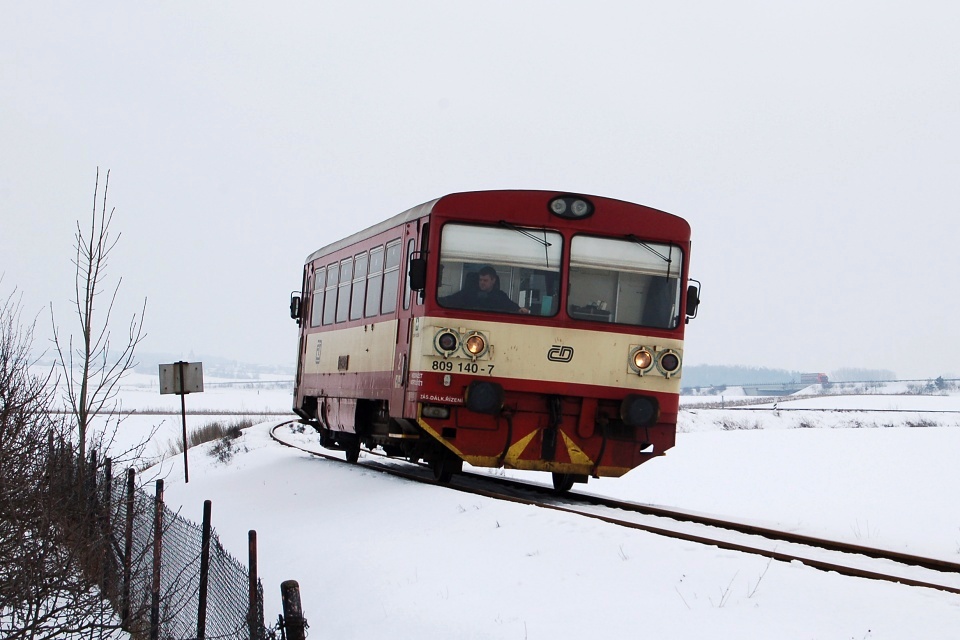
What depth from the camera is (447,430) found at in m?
12.3

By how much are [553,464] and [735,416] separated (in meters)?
37.3

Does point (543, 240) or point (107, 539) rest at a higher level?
point (543, 240)

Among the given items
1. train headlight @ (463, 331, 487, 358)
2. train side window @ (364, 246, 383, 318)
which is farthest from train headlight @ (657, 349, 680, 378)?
train side window @ (364, 246, 383, 318)

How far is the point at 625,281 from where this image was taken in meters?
12.7

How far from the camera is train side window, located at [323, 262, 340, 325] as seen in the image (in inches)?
661

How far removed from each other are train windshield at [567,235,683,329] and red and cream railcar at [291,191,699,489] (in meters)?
A: 0.01

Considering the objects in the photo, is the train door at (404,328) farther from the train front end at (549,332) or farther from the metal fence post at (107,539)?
the metal fence post at (107,539)

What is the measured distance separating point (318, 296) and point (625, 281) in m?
6.68

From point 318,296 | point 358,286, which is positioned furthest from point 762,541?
point 318,296

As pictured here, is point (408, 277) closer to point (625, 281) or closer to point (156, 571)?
point (625, 281)

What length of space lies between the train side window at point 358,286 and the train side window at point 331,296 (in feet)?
3.47

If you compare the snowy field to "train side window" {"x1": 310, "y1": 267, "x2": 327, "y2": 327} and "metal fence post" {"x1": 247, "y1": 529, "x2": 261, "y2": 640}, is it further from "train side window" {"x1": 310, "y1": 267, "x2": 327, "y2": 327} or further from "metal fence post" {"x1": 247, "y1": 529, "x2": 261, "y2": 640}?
"train side window" {"x1": 310, "y1": 267, "x2": 327, "y2": 327}

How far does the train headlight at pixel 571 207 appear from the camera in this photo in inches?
492

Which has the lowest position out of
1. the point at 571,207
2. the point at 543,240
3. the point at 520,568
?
the point at 520,568
